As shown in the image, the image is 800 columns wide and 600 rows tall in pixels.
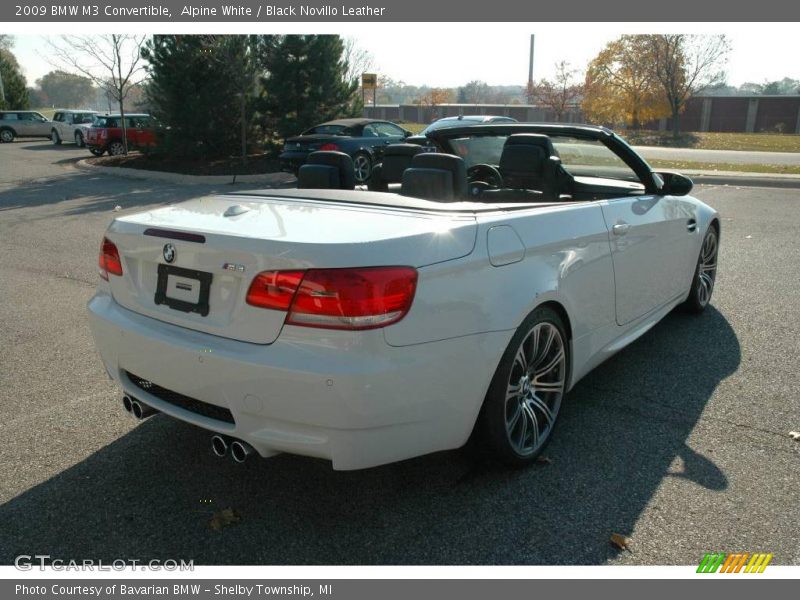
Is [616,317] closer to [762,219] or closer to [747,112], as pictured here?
[762,219]

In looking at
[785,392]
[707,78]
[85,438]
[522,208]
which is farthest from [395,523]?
→ [707,78]

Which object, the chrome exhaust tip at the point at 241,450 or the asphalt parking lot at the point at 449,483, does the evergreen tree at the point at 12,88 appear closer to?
the asphalt parking lot at the point at 449,483

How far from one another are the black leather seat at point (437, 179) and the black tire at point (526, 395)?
773mm

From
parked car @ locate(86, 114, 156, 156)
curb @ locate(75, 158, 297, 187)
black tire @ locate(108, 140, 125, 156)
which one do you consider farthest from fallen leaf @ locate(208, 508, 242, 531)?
black tire @ locate(108, 140, 125, 156)

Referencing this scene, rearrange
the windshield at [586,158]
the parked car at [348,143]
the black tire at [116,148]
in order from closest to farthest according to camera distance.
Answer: the windshield at [586,158] → the parked car at [348,143] → the black tire at [116,148]

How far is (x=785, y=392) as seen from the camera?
4.07m

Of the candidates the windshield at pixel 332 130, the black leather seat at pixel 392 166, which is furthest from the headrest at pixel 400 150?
Result: the windshield at pixel 332 130

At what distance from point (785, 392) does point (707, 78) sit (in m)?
41.0

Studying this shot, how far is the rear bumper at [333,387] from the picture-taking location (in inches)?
93.1

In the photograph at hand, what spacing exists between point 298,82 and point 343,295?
2102 centimetres

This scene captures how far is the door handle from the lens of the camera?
3732mm

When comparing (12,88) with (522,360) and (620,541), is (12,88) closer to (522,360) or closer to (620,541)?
(522,360)

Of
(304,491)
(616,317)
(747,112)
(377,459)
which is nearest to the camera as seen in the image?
(377,459)

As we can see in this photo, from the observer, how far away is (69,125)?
33.5 metres
